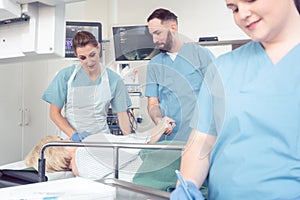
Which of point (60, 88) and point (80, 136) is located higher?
point (60, 88)

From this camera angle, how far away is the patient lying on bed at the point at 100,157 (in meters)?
1.14

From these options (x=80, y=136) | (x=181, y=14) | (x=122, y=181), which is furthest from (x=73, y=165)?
(x=181, y=14)

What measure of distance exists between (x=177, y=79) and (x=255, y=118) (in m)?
0.55

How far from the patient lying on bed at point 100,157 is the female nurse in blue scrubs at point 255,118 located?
413 mm

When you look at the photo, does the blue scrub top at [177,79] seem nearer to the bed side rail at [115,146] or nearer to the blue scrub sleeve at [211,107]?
the bed side rail at [115,146]

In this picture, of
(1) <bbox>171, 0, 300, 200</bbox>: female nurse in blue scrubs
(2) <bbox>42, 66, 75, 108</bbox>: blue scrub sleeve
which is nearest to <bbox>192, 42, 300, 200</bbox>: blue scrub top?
(1) <bbox>171, 0, 300, 200</bbox>: female nurse in blue scrubs

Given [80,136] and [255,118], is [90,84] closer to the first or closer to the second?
[80,136]

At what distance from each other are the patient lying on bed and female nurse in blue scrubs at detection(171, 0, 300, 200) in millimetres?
413

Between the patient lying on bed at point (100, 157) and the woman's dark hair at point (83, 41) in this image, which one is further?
the woman's dark hair at point (83, 41)

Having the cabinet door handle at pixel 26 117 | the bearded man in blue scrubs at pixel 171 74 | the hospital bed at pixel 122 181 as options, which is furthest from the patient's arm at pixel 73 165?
the cabinet door handle at pixel 26 117

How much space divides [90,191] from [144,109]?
0.53 m

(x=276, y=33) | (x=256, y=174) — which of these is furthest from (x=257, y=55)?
(x=256, y=174)

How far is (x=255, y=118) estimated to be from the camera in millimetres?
634

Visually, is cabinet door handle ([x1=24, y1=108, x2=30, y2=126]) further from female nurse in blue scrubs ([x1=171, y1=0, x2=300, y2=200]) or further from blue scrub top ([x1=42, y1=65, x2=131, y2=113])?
female nurse in blue scrubs ([x1=171, y1=0, x2=300, y2=200])
